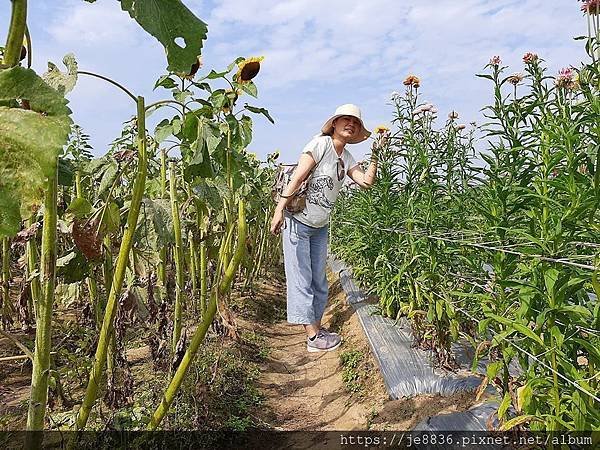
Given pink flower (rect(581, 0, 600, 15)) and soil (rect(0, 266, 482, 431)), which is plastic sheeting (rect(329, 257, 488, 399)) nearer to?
soil (rect(0, 266, 482, 431))

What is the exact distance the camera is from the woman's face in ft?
13.4

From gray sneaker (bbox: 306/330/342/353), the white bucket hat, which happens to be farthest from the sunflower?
gray sneaker (bbox: 306/330/342/353)

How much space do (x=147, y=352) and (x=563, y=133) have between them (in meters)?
3.15

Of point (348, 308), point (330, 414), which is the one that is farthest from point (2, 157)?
point (348, 308)

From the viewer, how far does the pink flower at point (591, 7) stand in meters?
1.98

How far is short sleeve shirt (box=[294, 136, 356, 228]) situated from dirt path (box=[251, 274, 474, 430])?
3.53 feet

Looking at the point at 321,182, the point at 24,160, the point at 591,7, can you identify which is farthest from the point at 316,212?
the point at 24,160

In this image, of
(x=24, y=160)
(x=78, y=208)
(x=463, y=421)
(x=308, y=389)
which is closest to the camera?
(x=24, y=160)

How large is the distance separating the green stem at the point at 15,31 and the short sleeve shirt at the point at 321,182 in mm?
3145

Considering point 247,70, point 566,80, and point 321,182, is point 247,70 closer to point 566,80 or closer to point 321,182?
point 566,80

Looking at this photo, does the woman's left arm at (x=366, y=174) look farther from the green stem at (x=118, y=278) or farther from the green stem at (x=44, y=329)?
the green stem at (x=44, y=329)

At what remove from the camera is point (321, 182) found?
406 cm

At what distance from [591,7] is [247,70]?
1372 mm

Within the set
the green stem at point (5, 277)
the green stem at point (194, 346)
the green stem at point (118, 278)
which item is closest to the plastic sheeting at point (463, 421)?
the green stem at point (194, 346)
